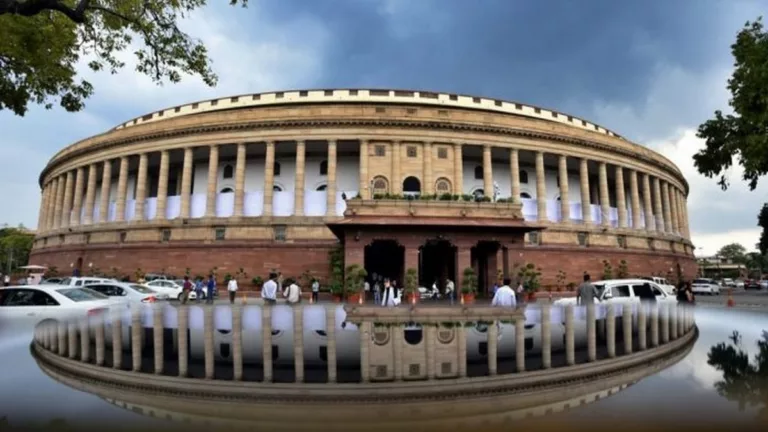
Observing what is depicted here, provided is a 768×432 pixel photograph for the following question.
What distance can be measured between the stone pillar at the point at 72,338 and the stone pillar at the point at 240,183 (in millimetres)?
28027

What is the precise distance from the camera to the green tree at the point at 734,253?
131 m

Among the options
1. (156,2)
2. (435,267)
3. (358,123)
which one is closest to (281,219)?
(358,123)

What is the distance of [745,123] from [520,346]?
540 inches

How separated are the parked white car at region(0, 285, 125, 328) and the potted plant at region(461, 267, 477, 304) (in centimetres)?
1673

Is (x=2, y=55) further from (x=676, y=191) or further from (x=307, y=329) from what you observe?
(x=676, y=191)

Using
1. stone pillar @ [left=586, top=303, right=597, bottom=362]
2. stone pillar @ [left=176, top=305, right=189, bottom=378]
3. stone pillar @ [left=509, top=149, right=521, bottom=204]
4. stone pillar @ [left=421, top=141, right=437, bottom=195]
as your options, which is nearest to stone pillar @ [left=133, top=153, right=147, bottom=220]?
stone pillar @ [left=421, top=141, right=437, bottom=195]

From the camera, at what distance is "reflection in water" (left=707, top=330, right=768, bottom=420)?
4.40m

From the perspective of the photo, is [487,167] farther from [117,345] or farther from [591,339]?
[117,345]

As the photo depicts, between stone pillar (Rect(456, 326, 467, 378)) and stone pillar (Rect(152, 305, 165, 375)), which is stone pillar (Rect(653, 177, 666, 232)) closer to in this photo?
stone pillar (Rect(456, 326, 467, 378))

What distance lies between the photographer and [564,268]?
39125 millimetres

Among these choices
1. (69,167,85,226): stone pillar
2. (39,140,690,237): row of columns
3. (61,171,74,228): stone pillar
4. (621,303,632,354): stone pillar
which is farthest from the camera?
(61,171,74,228): stone pillar

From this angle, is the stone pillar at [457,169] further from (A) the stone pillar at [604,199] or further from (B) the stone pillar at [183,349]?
(B) the stone pillar at [183,349]

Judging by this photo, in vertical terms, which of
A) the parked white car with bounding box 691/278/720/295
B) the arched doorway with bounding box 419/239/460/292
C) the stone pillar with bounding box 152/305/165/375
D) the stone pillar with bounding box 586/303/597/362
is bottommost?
the stone pillar with bounding box 152/305/165/375

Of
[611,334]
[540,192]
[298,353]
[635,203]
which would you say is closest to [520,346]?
[611,334]
